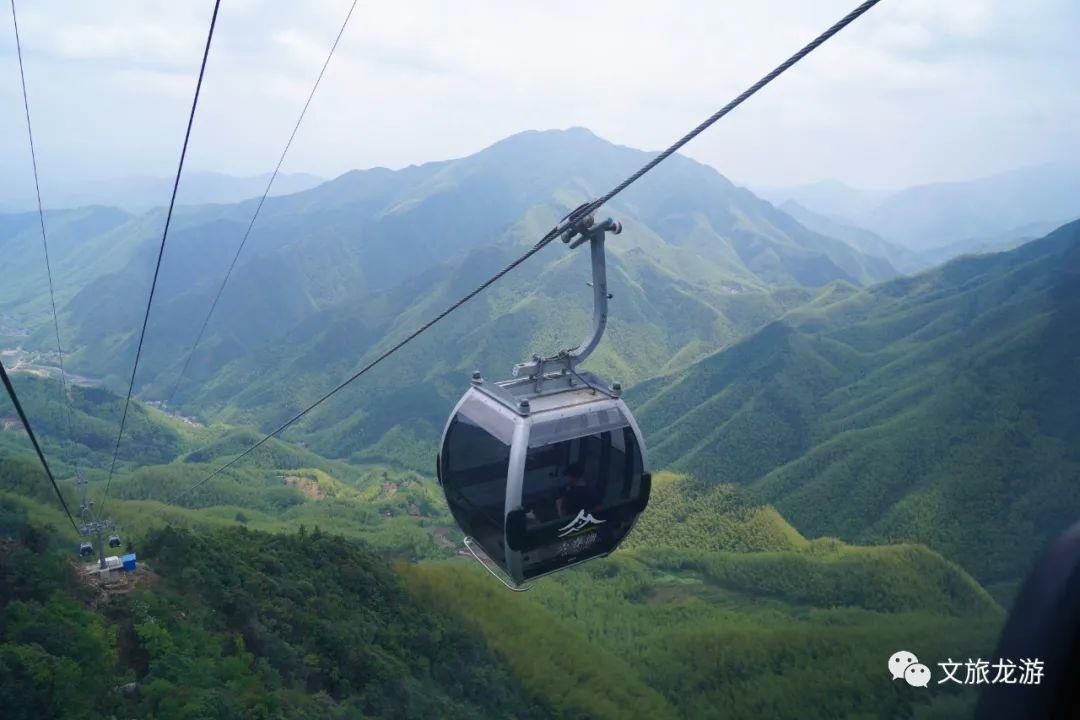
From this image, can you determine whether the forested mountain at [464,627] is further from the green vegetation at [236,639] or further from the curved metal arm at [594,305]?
the curved metal arm at [594,305]

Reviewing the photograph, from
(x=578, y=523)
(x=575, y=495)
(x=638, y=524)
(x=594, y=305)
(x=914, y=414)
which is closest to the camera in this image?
(x=594, y=305)

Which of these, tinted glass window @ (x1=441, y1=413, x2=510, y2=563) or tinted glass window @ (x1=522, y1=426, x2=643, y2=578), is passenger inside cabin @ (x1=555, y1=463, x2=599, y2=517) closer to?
tinted glass window @ (x1=522, y1=426, x2=643, y2=578)

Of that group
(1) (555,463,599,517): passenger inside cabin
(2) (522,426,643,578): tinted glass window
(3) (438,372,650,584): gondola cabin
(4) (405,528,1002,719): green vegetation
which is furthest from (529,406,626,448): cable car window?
(4) (405,528,1002,719): green vegetation

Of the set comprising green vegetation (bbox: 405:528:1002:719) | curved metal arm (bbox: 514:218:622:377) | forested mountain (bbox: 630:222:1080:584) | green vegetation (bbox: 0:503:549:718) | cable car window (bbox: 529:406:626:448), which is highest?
curved metal arm (bbox: 514:218:622:377)

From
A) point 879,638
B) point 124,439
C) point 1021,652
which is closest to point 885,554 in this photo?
point 879,638

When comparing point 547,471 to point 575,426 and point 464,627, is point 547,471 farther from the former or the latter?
point 464,627

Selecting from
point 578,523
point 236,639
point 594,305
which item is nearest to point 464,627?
point 236,639
